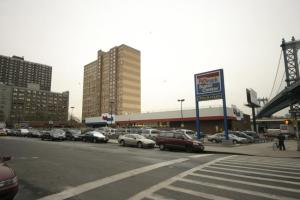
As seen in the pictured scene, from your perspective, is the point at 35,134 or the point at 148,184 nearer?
the point at 148,184

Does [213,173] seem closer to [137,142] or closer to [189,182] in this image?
[189,182]

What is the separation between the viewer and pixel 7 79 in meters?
173

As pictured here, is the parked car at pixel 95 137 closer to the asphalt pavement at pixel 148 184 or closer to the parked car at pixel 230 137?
the parked car at pixel 230 137

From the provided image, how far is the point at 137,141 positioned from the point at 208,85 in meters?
12.4

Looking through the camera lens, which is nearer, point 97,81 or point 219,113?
point 219,113

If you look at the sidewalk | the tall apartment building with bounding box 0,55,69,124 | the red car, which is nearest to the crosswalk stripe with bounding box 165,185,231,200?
the red car

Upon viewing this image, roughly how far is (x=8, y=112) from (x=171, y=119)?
11368cm

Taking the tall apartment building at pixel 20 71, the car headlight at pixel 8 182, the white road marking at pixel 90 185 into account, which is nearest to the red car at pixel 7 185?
the car headlight at pixel 8 182

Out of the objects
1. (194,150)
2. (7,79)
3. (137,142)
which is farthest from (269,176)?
(7,79)

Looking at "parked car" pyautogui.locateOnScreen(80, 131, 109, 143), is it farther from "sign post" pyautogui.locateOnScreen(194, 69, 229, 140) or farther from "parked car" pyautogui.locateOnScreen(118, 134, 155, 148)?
"sign post" pyautogui.locateOnScreen(194, 69, 229, 140)

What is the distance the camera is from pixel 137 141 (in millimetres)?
22859

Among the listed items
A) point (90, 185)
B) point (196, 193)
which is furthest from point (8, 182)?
point (196, 193)

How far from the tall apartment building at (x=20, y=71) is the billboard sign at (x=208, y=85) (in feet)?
554

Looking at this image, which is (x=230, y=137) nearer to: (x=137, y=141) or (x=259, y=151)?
(x=259, y=151)
